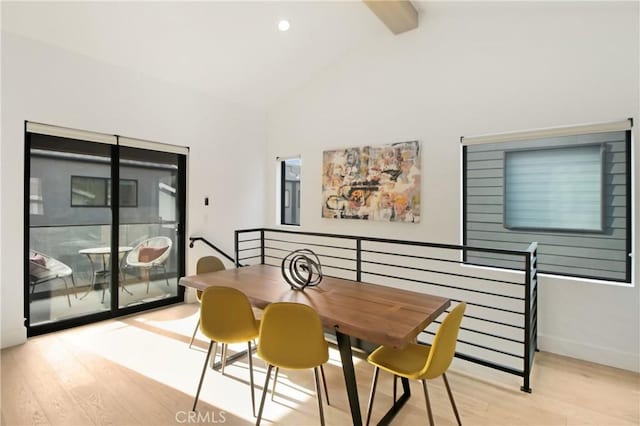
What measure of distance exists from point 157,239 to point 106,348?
1525 mm

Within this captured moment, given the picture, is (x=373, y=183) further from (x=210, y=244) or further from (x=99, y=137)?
(x=99, y=137)

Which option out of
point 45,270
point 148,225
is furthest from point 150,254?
point 45,270

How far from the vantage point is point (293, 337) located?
1795mm

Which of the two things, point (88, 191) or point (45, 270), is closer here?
point (45, 270)

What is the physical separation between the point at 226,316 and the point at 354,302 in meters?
0.83

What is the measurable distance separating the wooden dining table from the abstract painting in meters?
1.68

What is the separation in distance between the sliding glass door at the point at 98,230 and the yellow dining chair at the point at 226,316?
240 centimetres

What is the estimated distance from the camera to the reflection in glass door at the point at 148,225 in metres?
3.99

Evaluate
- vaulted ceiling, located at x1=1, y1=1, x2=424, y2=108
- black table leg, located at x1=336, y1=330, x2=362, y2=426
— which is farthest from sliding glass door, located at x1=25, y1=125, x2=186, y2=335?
black table leg, located at x1=336, y1=330, x2=362, y2=426

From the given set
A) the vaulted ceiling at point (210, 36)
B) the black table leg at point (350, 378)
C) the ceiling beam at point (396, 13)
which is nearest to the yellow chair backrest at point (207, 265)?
the black table leg at point (350, 378)

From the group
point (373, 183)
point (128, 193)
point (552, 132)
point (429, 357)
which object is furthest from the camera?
point (373, 183)

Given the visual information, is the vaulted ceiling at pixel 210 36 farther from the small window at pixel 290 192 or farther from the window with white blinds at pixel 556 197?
the window with white blinds at pixel 556 197

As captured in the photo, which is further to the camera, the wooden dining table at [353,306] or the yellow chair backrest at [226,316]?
the yellow chair backrest at [226,316]

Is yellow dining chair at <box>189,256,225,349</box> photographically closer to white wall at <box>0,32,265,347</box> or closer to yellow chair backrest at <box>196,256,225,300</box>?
yellow chair backrest at <box>196,256,225,300</box>
